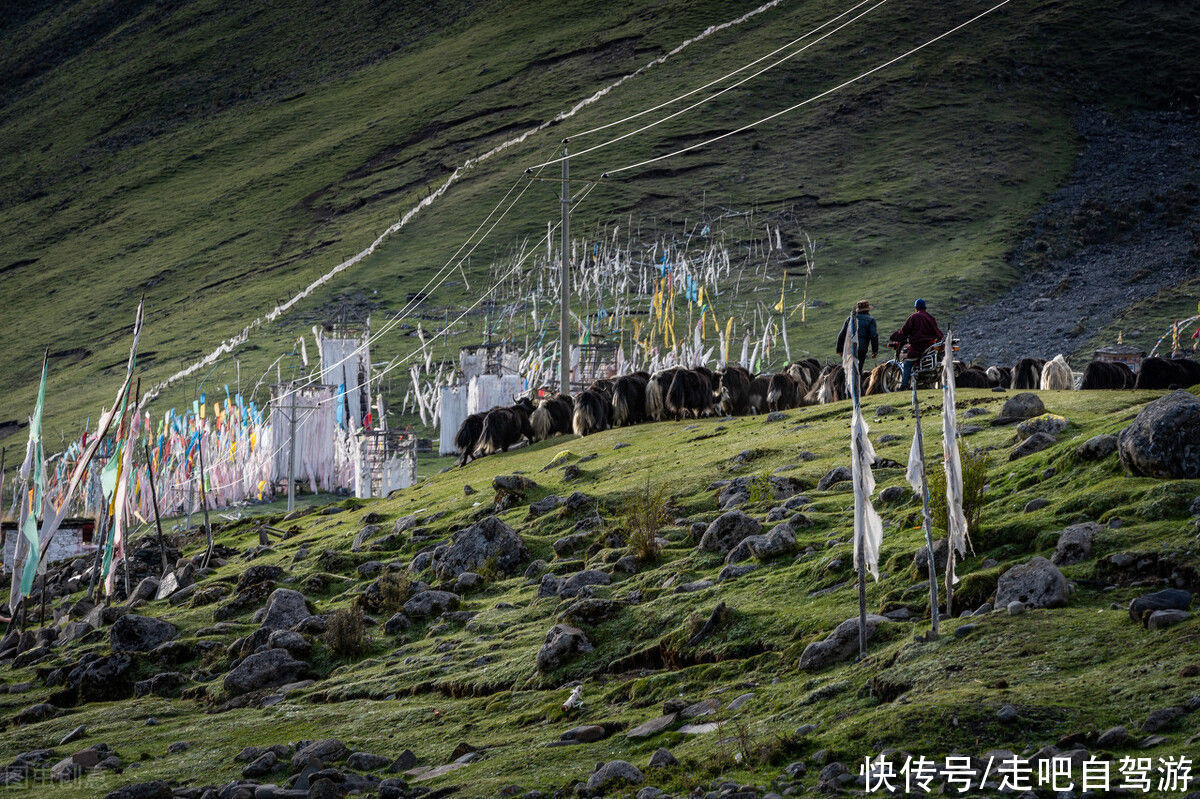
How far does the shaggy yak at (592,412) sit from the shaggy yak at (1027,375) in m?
9.88

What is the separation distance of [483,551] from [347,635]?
3.03 metres

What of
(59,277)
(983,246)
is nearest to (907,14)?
(983,246)

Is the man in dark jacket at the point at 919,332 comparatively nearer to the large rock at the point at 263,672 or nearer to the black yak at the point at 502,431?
the large rock at the point at 263,672

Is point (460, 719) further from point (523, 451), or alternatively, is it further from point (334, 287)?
point (334, 287)

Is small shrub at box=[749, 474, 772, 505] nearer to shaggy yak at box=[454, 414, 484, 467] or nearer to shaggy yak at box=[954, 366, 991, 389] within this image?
shaggy yak at box=[954, 366, 991, 389]

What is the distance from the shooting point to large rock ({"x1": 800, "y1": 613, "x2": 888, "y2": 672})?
11.8 metres

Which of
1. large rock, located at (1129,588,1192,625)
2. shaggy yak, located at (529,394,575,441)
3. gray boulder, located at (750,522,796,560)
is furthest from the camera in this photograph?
shaggy yak, located at (529,394,575,441)

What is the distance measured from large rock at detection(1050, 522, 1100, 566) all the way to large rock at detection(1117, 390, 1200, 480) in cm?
161

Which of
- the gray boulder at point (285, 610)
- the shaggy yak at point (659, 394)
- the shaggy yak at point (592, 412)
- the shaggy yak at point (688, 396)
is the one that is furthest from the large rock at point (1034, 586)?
the shaggy yak at point (592, 412)

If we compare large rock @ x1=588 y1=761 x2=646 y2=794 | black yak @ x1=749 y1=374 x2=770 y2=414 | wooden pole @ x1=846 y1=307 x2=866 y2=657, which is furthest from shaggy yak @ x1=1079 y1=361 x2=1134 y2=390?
large rock @ x1=588 y1=761 x2=646 y2=794

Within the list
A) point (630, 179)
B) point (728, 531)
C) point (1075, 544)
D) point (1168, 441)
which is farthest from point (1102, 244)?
point (1075, 544)

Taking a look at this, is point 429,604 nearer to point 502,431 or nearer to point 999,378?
point 502,431

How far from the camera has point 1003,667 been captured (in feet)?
33.9

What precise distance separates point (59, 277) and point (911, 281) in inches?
4537
